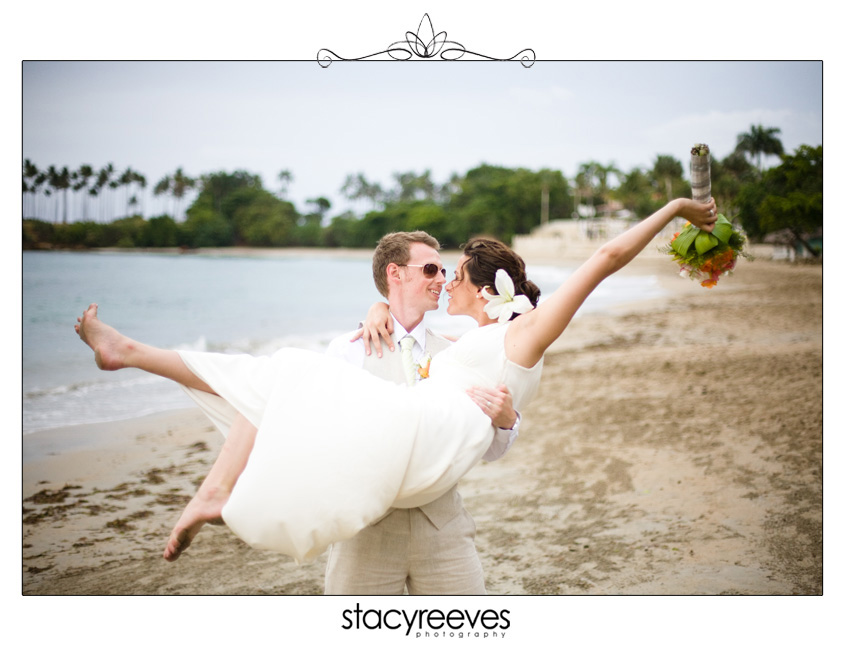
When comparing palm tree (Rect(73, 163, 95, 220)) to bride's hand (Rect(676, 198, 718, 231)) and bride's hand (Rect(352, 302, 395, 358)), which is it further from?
bride's hand (Rect(676, 198, 718, 231))

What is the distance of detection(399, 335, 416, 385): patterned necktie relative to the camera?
2.48 metres

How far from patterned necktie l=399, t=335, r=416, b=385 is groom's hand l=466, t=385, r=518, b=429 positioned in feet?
1.29

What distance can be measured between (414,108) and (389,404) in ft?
11.0

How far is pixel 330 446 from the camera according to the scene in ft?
6.56

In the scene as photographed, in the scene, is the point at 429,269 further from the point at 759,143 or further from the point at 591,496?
the point at 759,143

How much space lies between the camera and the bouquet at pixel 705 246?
228 centimetres

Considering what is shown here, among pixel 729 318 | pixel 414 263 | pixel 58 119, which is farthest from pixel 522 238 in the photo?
pixel 414 263

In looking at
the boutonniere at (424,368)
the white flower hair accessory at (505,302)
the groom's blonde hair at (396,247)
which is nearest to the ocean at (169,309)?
the groom's blonde hair at (396,247)

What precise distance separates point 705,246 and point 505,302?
729 mm

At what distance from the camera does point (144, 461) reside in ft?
20.0

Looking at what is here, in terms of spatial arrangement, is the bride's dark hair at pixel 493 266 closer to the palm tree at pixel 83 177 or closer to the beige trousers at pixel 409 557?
the beige trousers at pixel 409 557

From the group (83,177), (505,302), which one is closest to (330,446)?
(505,302)
